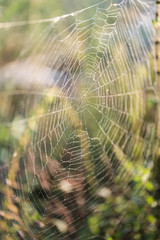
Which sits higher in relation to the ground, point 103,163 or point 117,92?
point 117,92

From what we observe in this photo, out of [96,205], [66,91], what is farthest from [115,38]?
[96,205]

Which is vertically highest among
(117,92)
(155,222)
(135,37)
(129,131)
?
(135,37)

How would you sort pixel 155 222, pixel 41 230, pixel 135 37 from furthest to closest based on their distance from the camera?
pixel 135 37 < pixel 155 222 < pixel 41 230

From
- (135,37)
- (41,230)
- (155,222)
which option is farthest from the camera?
(135,37)

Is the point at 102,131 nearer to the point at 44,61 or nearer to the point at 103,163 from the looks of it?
the point at 103,163

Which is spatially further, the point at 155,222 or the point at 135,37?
the point at 135,37

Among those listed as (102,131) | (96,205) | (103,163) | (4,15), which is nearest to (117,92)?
(102,131)
